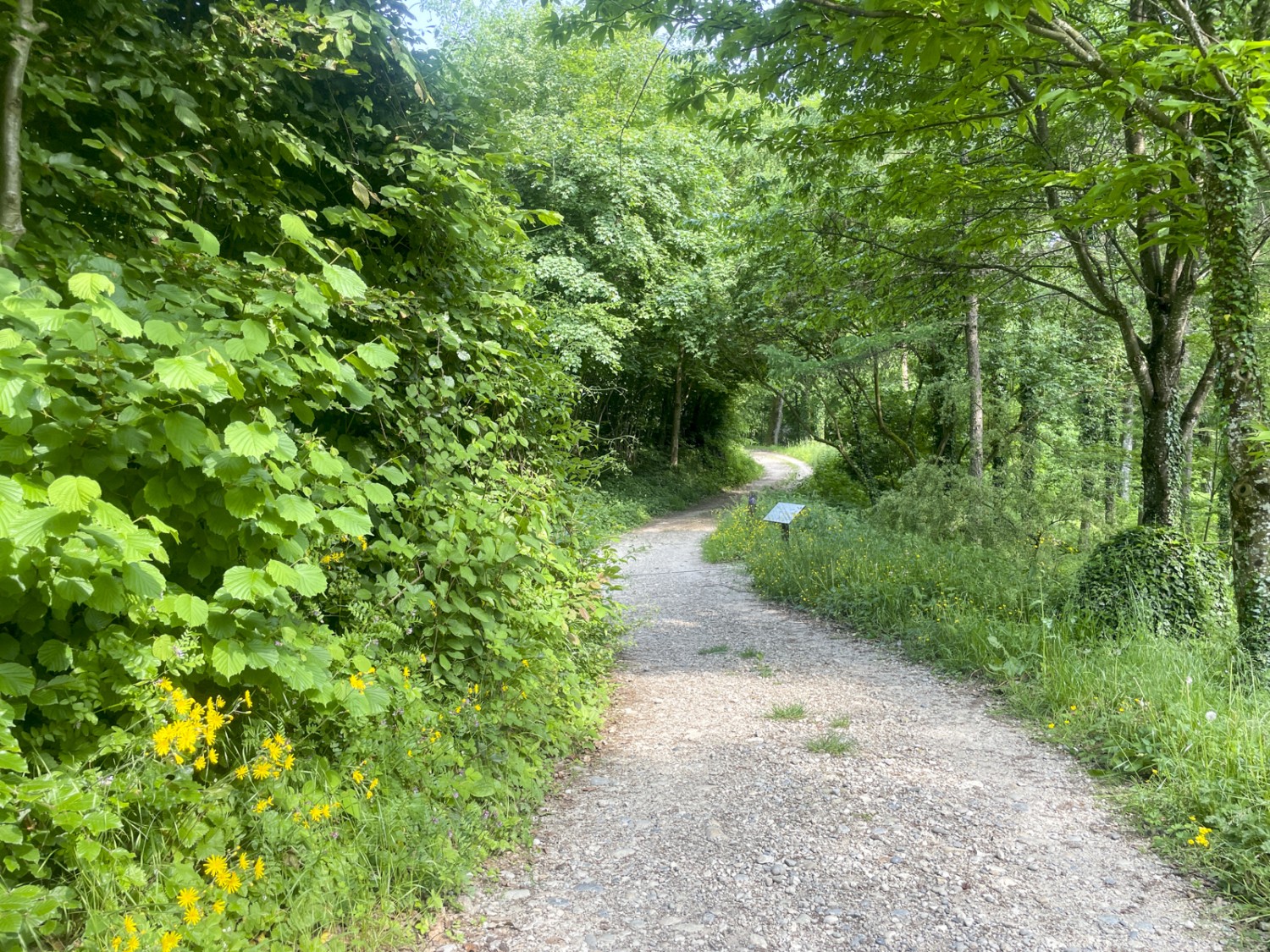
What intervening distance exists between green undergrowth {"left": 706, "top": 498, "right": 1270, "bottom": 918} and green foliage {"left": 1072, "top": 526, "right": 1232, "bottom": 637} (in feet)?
0.56

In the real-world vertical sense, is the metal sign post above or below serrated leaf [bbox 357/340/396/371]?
below

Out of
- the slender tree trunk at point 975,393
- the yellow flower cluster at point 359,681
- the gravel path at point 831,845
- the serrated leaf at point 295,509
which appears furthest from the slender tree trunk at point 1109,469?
the serrated leaf at point 295,509

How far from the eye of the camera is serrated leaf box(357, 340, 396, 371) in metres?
2.30

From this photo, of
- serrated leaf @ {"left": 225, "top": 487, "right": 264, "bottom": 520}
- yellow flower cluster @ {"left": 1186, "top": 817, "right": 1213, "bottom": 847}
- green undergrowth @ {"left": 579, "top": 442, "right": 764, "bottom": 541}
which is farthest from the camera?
green undergrowth @ {"left": 579, "top": 442, "right": 764, "bottom": 541}

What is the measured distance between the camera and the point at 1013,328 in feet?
42.8

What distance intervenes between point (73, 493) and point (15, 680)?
49cm

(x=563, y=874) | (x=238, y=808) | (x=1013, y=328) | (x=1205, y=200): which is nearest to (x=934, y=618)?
(x=1205, y=200)

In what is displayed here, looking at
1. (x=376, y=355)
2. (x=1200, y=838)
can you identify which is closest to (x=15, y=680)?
(x=376, y=355)

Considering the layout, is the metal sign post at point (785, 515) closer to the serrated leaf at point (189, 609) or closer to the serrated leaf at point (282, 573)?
the serrated leaf at point (282, 573)

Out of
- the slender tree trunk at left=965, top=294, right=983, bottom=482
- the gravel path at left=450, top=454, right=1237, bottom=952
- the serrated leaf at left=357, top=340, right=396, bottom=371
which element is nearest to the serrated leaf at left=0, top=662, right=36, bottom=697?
the serrated leaf at left=357, top=340, right=396, bottom=371

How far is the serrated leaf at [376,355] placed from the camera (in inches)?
90.5

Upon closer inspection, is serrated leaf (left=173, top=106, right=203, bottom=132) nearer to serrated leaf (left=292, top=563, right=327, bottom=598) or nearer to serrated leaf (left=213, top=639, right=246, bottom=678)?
serrated leaf (left=292, top=563, right=327, bottom=598)

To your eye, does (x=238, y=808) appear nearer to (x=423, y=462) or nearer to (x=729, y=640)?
(x=423, y=462)

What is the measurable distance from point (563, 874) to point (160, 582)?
220 cm
